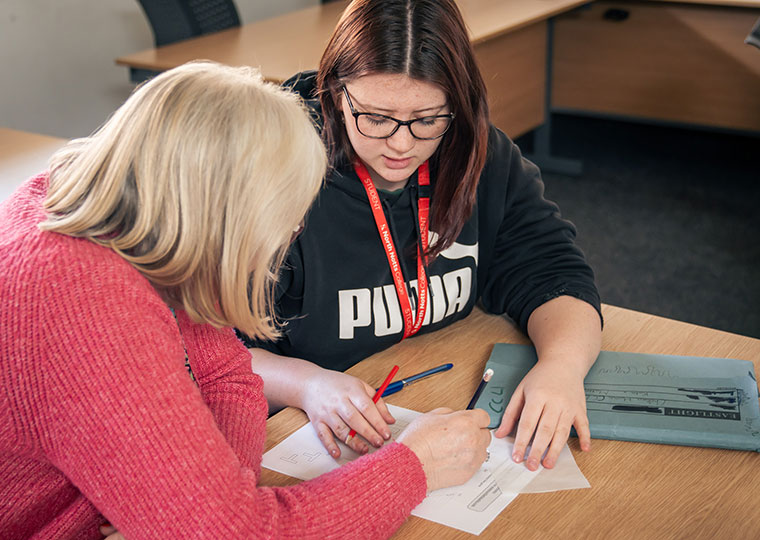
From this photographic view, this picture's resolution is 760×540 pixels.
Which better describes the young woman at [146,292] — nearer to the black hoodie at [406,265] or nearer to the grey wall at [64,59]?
the black hoodie at [406,265]

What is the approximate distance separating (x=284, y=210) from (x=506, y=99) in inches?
129

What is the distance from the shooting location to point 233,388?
1089mm

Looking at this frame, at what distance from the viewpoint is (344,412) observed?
1119 mm

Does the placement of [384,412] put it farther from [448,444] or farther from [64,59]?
[64,59]

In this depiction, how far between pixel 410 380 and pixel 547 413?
23 cm

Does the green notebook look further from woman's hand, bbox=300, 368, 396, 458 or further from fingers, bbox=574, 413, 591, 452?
woman's hand, bbox=300, 368, 396, 458

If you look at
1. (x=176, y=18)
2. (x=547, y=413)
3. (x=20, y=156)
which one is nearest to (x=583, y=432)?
(x=547, y=413)

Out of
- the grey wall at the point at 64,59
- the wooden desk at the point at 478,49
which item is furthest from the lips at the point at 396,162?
the grey wall at the point at 64,59

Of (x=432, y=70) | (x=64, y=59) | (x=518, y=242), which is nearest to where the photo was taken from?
(x=432, y=70)

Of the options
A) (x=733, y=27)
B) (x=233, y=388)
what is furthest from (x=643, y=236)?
(x=233, y=388)

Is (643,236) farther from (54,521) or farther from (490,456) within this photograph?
(54,521)

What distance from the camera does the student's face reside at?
1.22 m

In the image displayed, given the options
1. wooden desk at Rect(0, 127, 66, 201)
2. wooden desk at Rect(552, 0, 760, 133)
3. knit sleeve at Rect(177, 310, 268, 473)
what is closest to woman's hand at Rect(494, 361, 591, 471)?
knit sleeve at Rect(177, 310, 268, 473)

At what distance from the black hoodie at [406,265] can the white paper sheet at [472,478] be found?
8.6 inches
